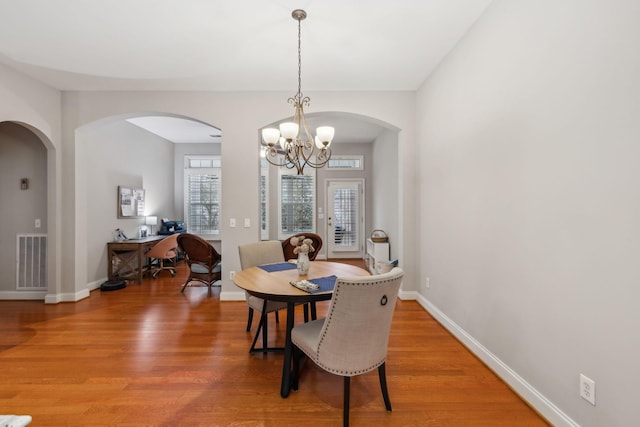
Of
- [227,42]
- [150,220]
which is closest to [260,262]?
[227,42]

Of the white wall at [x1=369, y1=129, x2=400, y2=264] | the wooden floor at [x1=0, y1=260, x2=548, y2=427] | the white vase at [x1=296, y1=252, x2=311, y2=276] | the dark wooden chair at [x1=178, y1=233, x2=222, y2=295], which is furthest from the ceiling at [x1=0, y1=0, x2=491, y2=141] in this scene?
the wooden floor at [x1=0, y1=260, x2=548, y2=427]

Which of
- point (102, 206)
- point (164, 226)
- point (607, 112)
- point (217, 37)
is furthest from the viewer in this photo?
point (164, 226)

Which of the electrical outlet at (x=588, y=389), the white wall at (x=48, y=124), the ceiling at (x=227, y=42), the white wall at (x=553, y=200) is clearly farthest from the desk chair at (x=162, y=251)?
the electrical outlet at (x=588, y=389)

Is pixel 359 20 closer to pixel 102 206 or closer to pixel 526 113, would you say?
pixel 526 113

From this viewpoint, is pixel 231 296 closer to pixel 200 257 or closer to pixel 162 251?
pixel 200 257

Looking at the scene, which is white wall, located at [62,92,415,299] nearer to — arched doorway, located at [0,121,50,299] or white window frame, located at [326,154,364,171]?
arched doorway, located at [0,121,50,299]

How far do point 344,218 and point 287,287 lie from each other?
526cm

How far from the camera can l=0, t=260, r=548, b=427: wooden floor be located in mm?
1804

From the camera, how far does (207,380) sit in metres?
2.17

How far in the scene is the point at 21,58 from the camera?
308 cm

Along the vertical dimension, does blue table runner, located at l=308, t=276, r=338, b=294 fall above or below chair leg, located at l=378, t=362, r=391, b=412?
above

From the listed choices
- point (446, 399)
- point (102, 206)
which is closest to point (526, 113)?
point (446, 399)

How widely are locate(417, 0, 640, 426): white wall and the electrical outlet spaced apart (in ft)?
0.10

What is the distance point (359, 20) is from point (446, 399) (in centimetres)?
303
